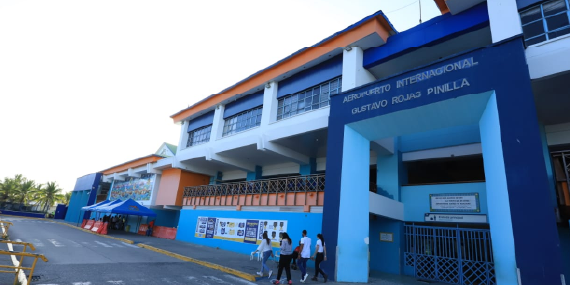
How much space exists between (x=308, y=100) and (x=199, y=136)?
11.7m

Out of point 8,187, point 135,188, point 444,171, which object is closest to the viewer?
point 444,171

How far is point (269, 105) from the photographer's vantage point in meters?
16.7

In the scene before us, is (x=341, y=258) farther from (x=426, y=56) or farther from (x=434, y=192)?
(x=426, y=56)

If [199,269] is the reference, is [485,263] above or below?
above

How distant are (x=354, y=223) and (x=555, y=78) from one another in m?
7.44

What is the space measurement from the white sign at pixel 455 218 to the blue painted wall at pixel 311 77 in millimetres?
7442

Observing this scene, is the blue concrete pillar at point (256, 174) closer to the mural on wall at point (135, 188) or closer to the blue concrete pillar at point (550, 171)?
the mural on wall at point (135, 188)

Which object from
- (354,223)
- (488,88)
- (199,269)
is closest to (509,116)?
(488,88)

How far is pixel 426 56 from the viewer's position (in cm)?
1269

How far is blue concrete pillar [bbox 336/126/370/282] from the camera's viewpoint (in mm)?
9266

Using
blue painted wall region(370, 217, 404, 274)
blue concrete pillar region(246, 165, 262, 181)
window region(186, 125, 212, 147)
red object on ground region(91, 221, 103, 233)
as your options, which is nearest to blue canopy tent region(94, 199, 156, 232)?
red object on ground region(91, 221, 103, 233)

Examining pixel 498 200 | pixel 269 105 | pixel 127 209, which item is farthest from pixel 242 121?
pixel 498 200

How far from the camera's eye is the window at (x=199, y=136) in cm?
2243

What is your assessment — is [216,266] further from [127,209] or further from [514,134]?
[127,209]
